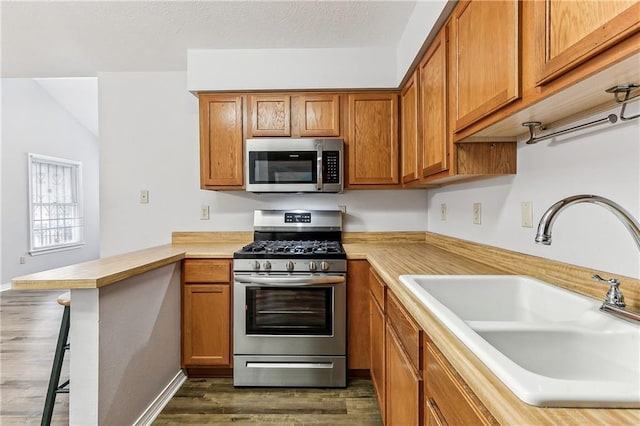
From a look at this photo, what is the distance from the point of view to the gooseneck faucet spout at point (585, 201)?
78 cm

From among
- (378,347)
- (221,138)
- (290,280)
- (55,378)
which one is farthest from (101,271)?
(378,347)

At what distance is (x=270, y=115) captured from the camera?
2592 millimetres

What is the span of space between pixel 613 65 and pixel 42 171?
695 cm

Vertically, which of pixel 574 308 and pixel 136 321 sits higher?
pixel 574 308

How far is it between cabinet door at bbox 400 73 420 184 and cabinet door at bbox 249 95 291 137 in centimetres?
87

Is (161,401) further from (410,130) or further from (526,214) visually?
(410,130)

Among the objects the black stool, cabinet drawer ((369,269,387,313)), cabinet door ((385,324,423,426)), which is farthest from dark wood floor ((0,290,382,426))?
cabinet drawer ((369,269,387,313))

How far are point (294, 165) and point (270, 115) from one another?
0.45m

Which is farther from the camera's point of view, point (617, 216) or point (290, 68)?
point (290, 68)

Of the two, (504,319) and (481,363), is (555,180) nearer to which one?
(504,319)

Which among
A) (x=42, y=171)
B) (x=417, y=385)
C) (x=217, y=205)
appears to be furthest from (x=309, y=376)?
(x=42, y=171)

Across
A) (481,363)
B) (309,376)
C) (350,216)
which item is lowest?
(309,376)

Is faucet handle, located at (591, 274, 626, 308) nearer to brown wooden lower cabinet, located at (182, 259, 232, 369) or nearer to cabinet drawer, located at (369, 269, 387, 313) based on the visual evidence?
cabinet drawer, located at (369, 269, 387, 313)

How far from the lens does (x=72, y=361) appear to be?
1461 millimetres
